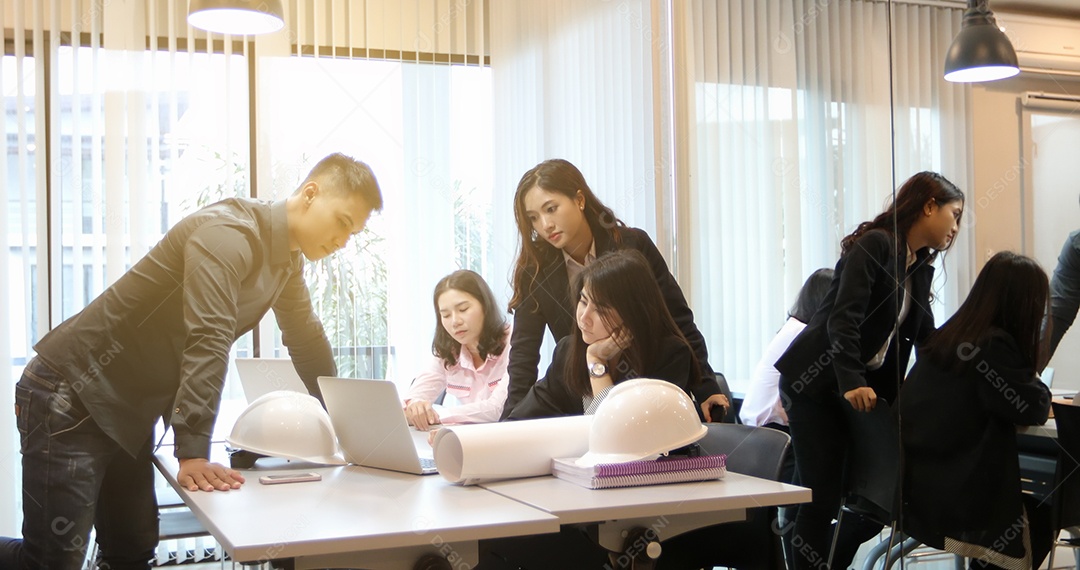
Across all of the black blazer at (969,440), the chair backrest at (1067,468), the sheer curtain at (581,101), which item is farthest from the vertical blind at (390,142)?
the chair backrest at (1067,468)

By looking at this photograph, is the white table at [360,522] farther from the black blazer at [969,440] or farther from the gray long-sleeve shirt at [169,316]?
the black blazer at [969,440]

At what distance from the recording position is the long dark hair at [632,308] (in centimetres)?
252

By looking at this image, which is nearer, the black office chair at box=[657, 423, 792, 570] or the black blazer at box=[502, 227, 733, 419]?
the black office chair at box=[657, 423, 792, 570]

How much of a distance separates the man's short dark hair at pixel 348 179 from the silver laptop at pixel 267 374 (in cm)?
91

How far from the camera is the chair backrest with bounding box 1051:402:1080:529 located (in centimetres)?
188

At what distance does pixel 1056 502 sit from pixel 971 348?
1.21ft

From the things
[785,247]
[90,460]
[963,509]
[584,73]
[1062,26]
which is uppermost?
[584,73]

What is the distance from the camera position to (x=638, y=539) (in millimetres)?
1806

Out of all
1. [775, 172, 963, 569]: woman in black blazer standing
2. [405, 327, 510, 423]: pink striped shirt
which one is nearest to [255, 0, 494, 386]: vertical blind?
[405, 327, 510, 423]: pink striped shirt

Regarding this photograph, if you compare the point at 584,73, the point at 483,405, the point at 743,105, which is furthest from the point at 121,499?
the point at 584,73

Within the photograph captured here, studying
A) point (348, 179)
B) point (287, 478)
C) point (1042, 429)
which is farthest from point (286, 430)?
point (1042, 429)

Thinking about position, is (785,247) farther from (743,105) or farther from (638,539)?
(638,539)

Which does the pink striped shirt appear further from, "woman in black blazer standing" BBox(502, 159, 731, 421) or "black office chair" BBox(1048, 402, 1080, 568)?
"black office chair" BBox(1048, 402, 1080, 568)

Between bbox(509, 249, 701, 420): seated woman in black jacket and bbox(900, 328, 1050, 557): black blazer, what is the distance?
0.57m
